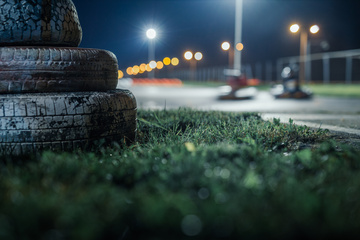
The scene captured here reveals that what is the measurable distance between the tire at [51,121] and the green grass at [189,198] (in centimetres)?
62

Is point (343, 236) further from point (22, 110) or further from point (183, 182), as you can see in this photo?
point (22, 110)

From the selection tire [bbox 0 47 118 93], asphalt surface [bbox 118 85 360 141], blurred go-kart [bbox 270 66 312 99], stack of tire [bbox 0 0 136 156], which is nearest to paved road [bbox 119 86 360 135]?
asphalt surface [bbox 118 85 360 141]

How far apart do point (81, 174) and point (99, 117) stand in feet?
4.54

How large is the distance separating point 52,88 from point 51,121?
0.45 metres

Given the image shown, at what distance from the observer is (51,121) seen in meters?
3.52

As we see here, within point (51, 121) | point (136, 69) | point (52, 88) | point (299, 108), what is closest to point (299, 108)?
point (299, 108)

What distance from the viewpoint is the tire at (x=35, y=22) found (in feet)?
12.8

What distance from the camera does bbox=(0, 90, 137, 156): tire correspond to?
3477mm

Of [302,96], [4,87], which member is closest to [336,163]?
[4,87]

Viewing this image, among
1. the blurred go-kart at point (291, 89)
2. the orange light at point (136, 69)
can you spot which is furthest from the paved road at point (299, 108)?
the orange light at point (136, 69)

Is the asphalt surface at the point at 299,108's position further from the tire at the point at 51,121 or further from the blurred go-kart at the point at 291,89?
the tire at the point at 51,121

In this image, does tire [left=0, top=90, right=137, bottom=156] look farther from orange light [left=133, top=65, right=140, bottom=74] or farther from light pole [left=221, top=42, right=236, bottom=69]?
orange light [left=133, top=65, right=140, bottom=74]

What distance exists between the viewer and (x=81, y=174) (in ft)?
8.02

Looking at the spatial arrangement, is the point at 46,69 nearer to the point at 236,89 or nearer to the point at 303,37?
the point at 236,89
